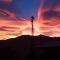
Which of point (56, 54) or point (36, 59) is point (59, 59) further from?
point (36, 59)

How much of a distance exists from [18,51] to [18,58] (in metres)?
2.65

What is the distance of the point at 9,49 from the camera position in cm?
3012

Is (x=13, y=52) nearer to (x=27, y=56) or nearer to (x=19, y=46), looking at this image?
(x=19, y=46)

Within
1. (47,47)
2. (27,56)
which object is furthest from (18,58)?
(47,47)

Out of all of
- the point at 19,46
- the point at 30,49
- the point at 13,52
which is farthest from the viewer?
the point at 19,46

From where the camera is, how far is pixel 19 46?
30062 millimetres

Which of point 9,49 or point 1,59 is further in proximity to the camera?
point 9,49

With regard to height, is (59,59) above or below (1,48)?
below

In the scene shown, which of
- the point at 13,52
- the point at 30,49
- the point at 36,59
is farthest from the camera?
the point at 13,52

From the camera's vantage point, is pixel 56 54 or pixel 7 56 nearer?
pixel 56 54

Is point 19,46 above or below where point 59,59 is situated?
above

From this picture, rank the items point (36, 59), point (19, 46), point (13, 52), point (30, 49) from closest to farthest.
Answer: point (36, 59), point (30, 49), point (13, 52), point (19, 46)

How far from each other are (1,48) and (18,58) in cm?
582

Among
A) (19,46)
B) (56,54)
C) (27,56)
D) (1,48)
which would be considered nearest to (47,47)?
(56,54)
